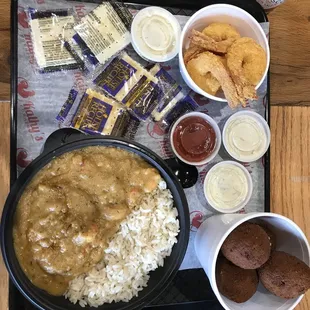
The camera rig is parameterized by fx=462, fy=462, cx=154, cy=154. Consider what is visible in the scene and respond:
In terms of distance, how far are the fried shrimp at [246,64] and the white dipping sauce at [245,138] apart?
198mm

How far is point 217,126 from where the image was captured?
2045mm

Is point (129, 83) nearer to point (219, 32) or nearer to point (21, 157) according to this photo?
point (219, 32)

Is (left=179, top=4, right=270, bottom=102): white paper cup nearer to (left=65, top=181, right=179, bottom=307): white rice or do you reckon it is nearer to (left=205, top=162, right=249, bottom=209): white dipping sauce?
(left=205, top=162, right=249, bottom=209): white dipping sauce

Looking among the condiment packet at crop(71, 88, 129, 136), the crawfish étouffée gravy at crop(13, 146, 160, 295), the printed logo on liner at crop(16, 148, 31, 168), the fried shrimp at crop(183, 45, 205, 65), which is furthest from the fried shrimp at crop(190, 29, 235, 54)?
the printed logo on liner at crop(16, 148, 31, 168)

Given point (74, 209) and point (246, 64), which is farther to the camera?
point (246, 64)

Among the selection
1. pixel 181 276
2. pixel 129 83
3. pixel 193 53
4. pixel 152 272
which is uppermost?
pixel 193 53

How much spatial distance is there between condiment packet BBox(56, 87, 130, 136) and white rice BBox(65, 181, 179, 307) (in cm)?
38

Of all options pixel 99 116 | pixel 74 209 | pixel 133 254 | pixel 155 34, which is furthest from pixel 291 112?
pixel 74 209

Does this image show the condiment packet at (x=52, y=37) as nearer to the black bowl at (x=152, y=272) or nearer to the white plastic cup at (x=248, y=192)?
the black bowl at (x=152, y=272)

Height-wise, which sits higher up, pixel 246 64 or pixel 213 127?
pixel 246 64

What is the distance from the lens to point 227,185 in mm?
2059

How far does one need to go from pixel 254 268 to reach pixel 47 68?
3.88 feet

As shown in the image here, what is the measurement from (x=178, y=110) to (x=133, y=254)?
2.24ft

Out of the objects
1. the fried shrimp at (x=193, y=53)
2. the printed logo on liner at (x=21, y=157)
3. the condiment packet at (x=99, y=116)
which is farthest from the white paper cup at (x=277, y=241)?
the printed logo on liner at (x=21, y=157)
